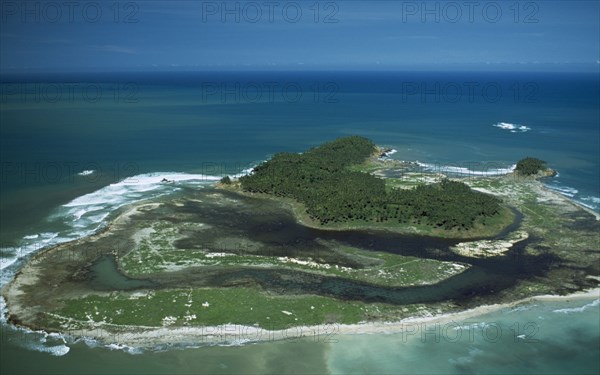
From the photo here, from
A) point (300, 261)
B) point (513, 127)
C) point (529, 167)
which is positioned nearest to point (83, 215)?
point (300, 261)

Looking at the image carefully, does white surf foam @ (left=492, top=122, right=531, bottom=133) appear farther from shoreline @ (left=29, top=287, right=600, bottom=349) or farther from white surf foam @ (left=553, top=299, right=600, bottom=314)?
shoreline @ (left=29, top=287, right=600, bottom=349)

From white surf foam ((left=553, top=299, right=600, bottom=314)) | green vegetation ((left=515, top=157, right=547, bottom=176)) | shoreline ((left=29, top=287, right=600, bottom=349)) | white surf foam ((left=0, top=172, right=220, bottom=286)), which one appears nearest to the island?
shoreline ((left=29, top=287, right=600, bottom=349))

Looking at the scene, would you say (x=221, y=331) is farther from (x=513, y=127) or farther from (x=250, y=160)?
(x=513, y=127)

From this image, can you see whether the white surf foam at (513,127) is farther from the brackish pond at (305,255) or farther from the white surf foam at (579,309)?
the white surf foam at (579,309)

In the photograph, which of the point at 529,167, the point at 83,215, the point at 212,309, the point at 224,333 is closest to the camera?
the point at 224,333

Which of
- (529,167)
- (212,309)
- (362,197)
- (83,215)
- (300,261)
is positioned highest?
(529,167)

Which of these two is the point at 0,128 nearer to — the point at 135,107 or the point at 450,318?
the point at 135,107

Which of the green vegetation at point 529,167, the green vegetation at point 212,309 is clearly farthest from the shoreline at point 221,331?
the green vegetation at point 529,167
